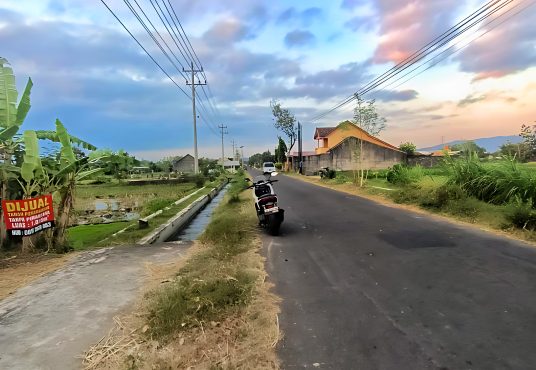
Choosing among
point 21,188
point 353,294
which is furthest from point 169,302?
point 21,188

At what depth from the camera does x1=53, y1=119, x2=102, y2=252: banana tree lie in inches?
352

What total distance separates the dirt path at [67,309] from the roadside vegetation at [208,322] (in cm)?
38

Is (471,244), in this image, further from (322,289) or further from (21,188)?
(21,188)

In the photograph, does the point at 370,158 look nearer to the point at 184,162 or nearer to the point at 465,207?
the point at 465,207

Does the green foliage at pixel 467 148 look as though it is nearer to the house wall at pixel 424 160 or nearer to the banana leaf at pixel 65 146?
the banana leaf at pixel 65 146

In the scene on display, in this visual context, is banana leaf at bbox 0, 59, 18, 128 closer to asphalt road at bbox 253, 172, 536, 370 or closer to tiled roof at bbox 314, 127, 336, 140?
asphalt road at bbox 253, 172, 536, 370

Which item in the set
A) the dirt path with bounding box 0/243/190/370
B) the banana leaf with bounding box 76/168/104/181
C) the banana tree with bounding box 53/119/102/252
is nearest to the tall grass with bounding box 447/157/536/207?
the dirt path with bounding box 0/243/190/370

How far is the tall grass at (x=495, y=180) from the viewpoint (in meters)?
11.8

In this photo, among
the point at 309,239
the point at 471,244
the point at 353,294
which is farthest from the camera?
the point at 309,239

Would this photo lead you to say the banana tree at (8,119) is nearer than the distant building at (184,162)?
Yes

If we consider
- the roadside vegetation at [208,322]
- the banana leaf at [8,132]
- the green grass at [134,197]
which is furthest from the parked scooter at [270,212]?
the green grass at [134,197]

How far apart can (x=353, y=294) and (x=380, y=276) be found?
0.95 metres

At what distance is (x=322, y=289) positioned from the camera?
19.6ft

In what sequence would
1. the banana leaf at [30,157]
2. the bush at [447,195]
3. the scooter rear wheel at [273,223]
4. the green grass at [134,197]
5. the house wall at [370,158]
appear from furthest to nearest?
1. the house wall at [370,158]
2. the green grass at [134,197]
3. the bush at [447,195]
4. the scooter rear wheel at [273,223]
5. the banana leaf at [30,157]
